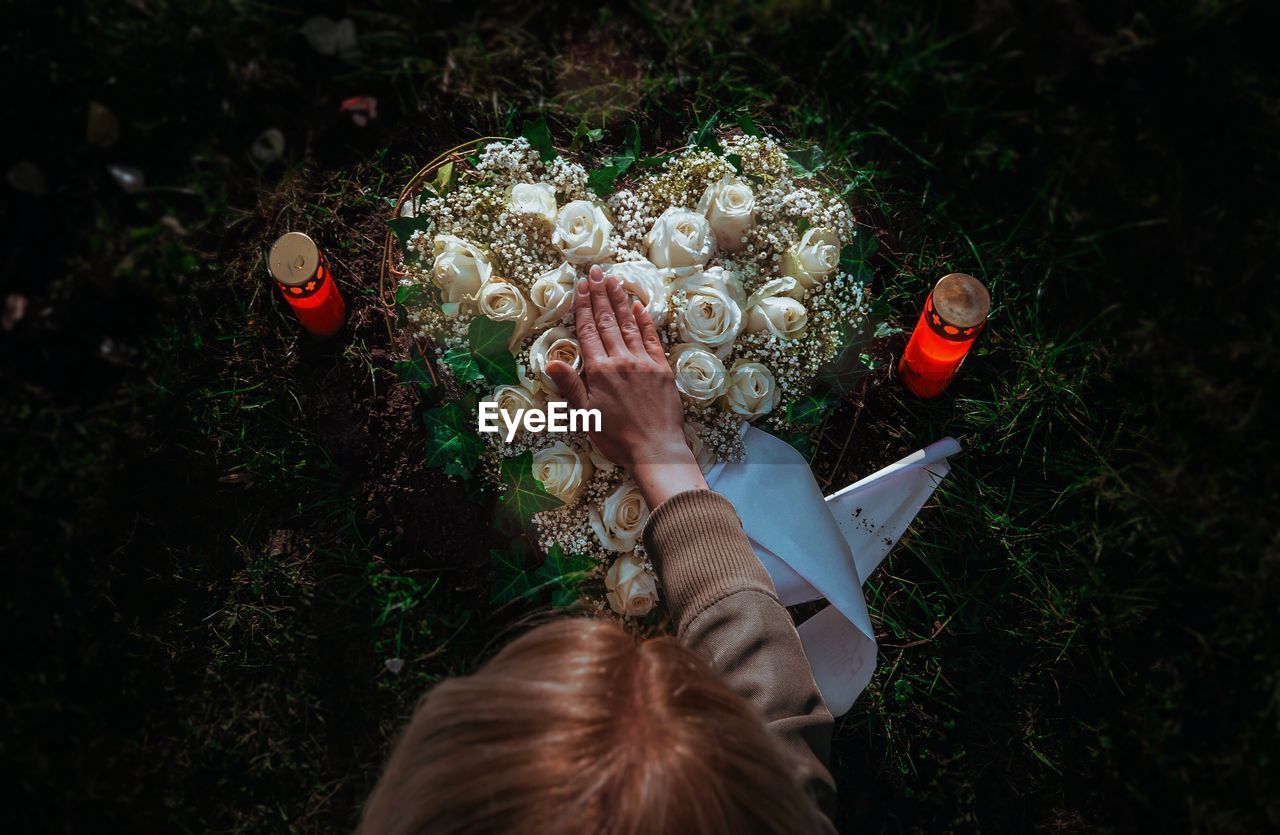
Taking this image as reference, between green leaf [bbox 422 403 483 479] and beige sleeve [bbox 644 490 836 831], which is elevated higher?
green leaf [bbox 422 403 483 479]

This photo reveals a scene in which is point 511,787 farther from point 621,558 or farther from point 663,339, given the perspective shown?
point 663,339

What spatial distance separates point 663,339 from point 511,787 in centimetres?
116

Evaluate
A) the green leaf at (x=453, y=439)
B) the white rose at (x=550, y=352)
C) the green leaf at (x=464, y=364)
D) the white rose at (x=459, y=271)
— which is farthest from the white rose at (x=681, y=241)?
the green leaf at (x=453, y=439)

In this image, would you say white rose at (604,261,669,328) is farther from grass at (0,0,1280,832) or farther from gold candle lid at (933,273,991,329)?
gold candle lid at (933,273,991,329)

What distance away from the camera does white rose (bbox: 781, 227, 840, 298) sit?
6.75ft

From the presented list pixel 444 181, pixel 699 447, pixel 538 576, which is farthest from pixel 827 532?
pixel 444 181

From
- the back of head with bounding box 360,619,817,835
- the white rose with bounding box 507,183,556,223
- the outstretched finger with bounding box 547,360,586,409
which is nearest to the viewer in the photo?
the back of head with bounding box 360,619,817,835

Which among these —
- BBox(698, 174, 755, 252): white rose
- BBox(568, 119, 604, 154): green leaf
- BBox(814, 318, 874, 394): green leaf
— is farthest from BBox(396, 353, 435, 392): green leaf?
BBox(814, 318, 874, 394): green leaf

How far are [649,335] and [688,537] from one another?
0.53m

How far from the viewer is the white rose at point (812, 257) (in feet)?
6.75

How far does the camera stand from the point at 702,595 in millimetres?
1850

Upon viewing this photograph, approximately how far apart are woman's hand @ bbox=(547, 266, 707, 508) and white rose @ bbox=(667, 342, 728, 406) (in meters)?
0.05

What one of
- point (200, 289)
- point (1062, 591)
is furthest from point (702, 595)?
point (200, 289)

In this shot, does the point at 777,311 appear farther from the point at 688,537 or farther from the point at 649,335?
the point at 688,537
